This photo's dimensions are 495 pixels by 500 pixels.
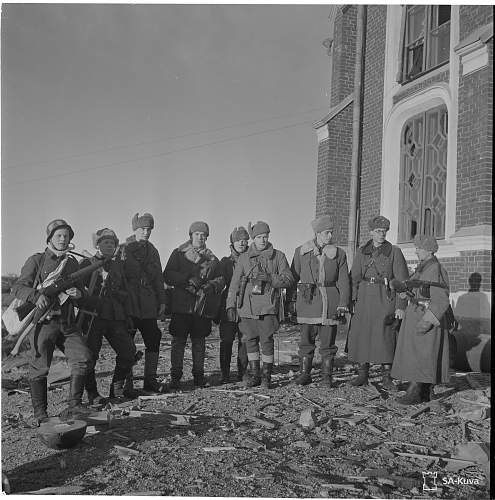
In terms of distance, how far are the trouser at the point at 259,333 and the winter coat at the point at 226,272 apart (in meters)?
0.33

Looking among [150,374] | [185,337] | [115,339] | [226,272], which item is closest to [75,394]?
[115,339]

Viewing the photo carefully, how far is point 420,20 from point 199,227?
6.05 meters

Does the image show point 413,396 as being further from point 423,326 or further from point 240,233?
point 240,233

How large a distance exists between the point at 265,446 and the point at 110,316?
221 centimetres

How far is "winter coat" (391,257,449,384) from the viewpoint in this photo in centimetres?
563

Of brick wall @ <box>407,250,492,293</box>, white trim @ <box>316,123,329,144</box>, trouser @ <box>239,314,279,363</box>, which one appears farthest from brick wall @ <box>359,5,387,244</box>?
trouser @ <box>239,314,279,363</box>

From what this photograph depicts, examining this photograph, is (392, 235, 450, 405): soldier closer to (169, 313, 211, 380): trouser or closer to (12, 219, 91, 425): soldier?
(169, 313, 211, 380): trouser

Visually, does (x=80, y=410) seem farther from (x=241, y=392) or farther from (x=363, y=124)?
(x=363, y=124)

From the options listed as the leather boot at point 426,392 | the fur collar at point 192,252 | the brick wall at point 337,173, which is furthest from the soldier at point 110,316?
the brick wall at point 337,173

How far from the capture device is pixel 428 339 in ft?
18.8

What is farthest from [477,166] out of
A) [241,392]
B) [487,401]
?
[241,392]

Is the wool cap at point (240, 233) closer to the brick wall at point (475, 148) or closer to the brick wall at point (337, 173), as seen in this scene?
the brick wall at point (475, 148)

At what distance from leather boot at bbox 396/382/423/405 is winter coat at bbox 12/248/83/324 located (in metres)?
3.47

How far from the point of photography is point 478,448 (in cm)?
445
